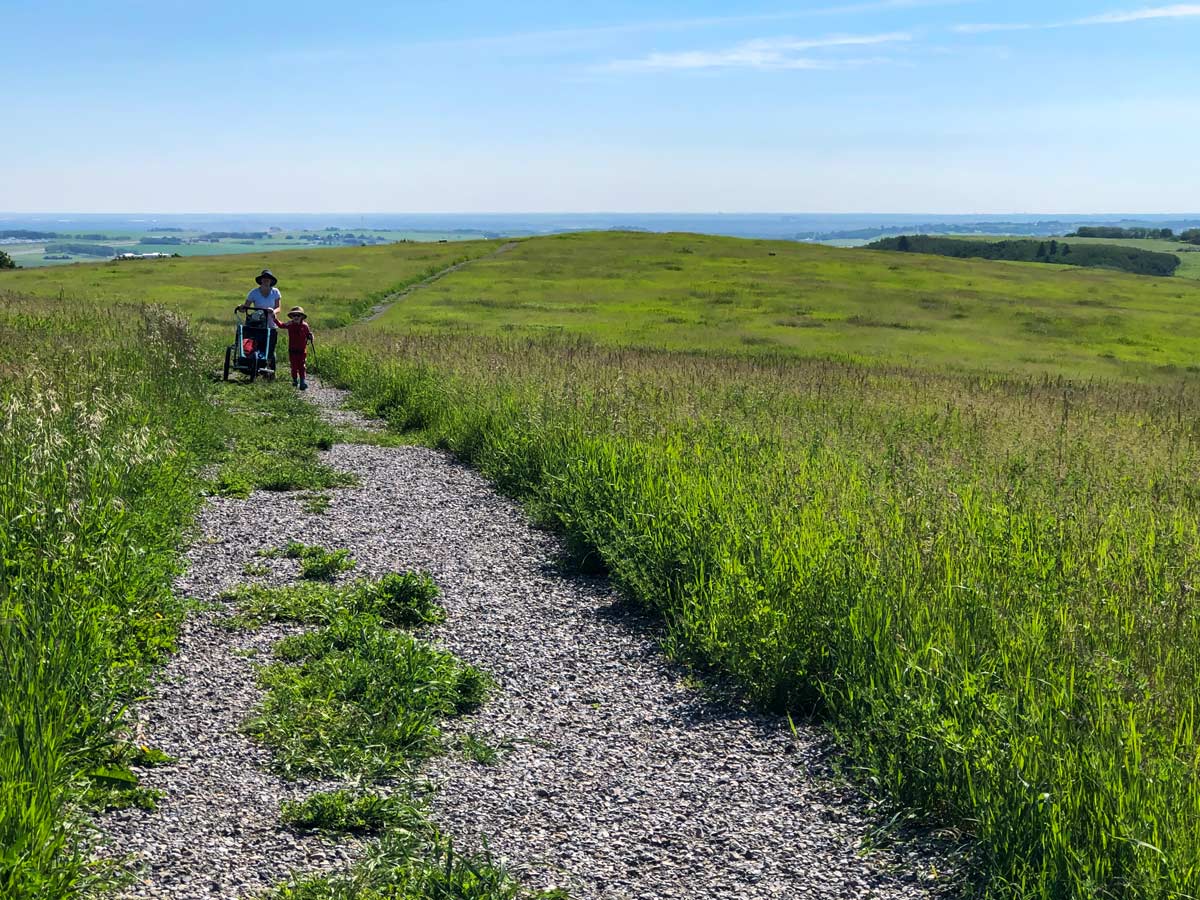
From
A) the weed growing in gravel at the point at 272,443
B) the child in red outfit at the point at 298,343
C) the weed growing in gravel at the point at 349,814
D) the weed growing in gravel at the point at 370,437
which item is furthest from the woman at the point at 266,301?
the weed growing in gravel at the point at 349,814

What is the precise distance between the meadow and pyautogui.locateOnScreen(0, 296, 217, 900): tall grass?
3.77 meters

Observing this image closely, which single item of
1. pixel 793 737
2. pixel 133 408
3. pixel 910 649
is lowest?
pixel 793 737

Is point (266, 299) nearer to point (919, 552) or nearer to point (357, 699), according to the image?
point (357, 699)

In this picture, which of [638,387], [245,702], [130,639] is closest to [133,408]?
[130,639]

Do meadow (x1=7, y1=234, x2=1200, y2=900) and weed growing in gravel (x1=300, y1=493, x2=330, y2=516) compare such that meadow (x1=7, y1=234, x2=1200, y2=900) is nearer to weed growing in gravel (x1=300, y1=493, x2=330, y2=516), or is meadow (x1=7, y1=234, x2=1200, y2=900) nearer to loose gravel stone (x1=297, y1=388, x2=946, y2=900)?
loose gravel stone (x1=297, y1=388, x2=946, y2=900)

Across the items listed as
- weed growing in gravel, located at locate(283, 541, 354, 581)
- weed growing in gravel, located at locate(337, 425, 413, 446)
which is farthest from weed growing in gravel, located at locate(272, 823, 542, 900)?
weed growing in gravel, located at locate(337, 425, 413, 446)

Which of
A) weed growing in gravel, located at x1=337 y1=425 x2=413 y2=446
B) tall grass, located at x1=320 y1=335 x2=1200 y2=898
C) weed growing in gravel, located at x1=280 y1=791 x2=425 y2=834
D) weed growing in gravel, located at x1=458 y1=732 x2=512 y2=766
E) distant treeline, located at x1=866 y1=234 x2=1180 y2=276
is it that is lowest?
weed growing in gravel, located at x1=458 y1=732 x2=512 y2=766

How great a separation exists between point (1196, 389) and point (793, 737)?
27.7 metres

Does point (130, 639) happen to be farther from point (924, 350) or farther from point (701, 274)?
point (701, 274)

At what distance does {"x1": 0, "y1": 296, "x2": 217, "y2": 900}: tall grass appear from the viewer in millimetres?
4172

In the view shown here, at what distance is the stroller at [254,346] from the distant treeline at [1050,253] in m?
115

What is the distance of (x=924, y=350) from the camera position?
40.2 m

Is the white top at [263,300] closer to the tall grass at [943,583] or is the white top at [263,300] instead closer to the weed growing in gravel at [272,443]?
the weed growing in gravel at [272,443]

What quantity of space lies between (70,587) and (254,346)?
1629cm
